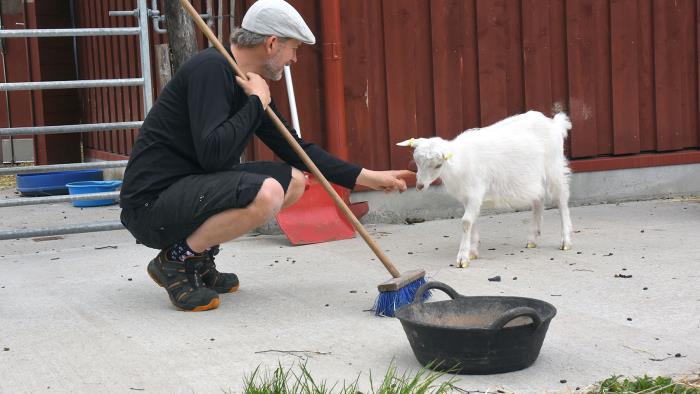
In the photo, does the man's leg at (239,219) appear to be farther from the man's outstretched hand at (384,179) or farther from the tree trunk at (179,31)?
the tree trunk at (179,31)

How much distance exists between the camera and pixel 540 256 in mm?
5941

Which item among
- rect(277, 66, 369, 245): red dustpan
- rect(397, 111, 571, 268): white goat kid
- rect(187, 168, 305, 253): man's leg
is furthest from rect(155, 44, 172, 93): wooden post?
rect(187, 168, 305, 253): man's leg

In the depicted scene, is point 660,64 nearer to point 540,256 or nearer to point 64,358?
point 540,256

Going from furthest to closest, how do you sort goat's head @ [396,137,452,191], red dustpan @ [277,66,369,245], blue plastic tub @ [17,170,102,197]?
1. blue plastic tub @ [17,170,102,197]
2. red dustpan @ [277,66,369,245]
3. goat's head @ [396,137,452,191]

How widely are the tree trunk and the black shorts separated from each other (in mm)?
2329

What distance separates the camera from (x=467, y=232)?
19.0 ft

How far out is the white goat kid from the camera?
5617mm

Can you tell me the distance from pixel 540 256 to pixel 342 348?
7.30 ft

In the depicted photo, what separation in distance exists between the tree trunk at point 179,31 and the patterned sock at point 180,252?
236cm

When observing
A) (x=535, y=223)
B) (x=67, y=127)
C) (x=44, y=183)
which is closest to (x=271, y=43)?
(x=535, y=223)

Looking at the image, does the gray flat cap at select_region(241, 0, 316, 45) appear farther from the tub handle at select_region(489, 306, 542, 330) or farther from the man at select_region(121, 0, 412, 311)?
the tub handle at select_region(489, 306, 542, 330)

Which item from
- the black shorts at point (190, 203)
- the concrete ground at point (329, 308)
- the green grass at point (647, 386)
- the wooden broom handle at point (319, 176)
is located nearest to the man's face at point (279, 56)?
the wooden broom handle at point (319, 176)

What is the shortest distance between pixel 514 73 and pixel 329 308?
3.55 metres

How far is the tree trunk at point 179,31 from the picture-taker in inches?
267
